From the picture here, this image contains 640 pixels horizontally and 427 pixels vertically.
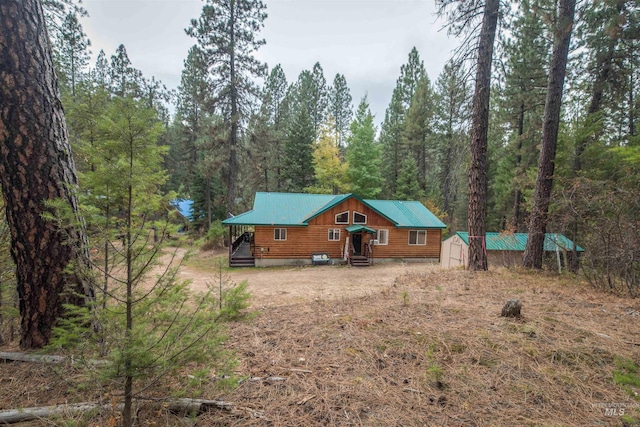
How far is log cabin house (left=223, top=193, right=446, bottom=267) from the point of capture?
1539 centimetres

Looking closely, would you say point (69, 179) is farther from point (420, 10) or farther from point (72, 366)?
point (420, 10)

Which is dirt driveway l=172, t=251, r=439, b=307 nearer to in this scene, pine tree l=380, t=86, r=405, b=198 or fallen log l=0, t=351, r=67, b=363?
fallen log l=0, t=351, r=67, b=363

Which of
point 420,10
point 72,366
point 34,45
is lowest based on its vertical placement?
point 72,366

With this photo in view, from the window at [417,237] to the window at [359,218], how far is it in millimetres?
3230

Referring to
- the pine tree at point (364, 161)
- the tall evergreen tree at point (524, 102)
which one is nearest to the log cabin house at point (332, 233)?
the tall evergreen tree at point (524, 102)

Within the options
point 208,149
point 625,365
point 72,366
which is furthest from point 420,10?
point 208,149

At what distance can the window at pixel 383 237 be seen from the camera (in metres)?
16.7

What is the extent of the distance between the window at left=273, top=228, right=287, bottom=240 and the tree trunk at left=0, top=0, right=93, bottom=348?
13.0 m

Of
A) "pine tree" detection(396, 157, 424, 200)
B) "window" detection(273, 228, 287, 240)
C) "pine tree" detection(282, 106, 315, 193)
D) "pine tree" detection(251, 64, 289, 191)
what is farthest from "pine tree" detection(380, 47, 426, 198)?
"window" detection(273, 228, 287, 240)

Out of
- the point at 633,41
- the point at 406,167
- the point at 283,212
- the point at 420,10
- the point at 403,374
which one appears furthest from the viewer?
the point at 406,167

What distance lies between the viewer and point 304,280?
11430 mm

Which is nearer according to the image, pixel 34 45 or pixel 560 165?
pixel 34 45

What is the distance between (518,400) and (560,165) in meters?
12.9

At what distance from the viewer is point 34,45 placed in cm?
237
